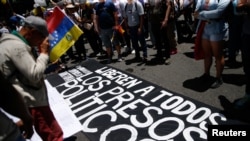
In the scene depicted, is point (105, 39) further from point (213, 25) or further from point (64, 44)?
point (213, 25)

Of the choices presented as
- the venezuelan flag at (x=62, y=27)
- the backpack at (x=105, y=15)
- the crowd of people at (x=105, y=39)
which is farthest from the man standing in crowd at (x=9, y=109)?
the backpack at (x=105, y=15)

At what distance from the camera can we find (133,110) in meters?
4.27

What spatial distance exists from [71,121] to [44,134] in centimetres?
144

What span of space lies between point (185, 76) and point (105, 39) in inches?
99.3

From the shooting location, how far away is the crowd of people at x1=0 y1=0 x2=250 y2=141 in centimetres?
223

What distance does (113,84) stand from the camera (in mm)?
5484

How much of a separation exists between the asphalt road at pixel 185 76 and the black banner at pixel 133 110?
0.20 m

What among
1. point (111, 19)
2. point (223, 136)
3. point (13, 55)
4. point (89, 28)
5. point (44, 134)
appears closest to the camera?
point (13, 55)

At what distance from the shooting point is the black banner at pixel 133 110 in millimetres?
3557

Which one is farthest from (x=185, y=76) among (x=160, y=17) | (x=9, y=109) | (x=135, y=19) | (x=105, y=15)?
(x=9, y=109)

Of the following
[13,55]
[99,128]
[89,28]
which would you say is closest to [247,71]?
[99,128]

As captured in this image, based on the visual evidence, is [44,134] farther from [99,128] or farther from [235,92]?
[235,92]

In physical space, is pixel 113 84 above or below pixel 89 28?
below

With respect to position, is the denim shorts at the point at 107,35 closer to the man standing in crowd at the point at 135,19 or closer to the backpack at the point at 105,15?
the backpack at the point at 105,15
